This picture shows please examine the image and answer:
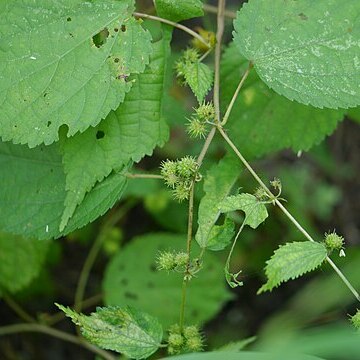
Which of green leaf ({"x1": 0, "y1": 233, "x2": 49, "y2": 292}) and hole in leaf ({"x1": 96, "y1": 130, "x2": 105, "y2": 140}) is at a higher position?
hole in leaf ({"x1": 96, "y1": 130, "x2": 105, "y2": 140})

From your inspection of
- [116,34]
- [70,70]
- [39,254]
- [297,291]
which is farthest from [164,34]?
[297,291]

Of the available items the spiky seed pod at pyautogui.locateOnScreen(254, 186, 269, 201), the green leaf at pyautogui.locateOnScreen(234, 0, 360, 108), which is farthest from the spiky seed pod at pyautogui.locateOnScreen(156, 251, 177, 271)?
the green leaf at pyautogui.locateOnScreen(234, 0, 360, 108)

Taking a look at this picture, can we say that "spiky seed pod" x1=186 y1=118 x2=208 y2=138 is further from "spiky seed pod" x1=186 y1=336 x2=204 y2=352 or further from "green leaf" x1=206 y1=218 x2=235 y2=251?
"spiky seed pod" x1=186 y1=336 x2=204 y2=352

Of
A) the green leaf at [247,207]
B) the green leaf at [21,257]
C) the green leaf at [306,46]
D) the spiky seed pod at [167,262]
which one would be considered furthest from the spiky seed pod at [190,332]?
the green leaf at [21,257]

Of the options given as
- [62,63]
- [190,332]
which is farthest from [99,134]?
[190,332]

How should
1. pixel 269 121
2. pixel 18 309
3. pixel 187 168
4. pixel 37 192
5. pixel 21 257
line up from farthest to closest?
pixel 18 309 → pixel 21 257 → pixel 269 121 → pixel 37 192 → pixel 187 168

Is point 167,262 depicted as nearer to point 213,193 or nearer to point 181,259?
point 181,259
